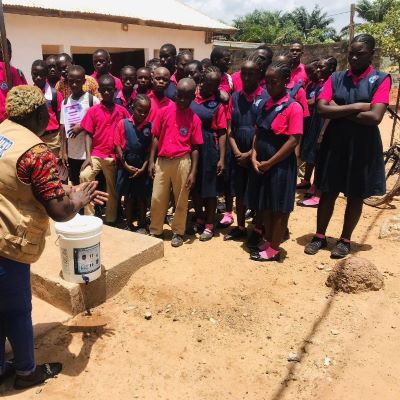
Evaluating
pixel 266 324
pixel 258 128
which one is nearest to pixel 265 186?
pixel 258 128

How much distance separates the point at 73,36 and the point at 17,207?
331 inches

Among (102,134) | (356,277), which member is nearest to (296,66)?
(102,134)

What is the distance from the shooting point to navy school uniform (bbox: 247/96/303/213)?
3760 mm

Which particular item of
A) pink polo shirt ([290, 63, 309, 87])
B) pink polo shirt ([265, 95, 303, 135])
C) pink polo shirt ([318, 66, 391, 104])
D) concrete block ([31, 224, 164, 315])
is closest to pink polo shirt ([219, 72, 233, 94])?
pink polo shirt ([290, 63, 309, 87])

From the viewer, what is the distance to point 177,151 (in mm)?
4156

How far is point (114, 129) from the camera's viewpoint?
4457 mm

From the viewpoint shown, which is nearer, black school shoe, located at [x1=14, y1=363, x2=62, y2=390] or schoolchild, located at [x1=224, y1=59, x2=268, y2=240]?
black school shoe, located at [x1=14, y1=363, x2=62, y2=390]

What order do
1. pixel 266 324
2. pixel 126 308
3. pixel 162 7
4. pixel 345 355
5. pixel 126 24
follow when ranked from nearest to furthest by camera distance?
pixel 345 355 < pixel 266 324 < pixel 126 308 < pixel 126 24 < pixel 162 7

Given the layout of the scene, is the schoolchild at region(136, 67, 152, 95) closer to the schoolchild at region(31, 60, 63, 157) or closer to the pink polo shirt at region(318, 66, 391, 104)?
the schoolchild at region(31, 60, 63, 157)

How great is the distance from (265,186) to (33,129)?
7.57 ft

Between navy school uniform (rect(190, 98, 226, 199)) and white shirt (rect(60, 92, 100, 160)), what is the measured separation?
4.03 feet

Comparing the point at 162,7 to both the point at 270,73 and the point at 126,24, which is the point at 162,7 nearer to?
the point at 126,24

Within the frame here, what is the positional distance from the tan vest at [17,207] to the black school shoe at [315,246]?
2877 millimetres

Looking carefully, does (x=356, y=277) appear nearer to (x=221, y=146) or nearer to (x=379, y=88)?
(x=379, y=88)
